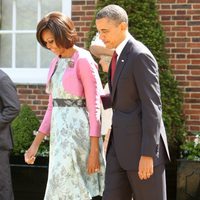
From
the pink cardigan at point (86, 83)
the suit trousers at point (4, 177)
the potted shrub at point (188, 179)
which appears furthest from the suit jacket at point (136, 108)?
the potted shrub at point (188, 179)

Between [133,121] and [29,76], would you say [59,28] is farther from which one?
[29,76]

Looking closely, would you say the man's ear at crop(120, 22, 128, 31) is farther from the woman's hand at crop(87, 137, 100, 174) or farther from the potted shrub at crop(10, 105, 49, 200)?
the potted shrub at crop(10, 105, 49, 200)

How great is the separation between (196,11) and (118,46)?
11.5 feet

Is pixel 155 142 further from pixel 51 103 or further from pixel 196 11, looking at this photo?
pixel 196 11

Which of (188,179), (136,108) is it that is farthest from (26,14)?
(136,108)

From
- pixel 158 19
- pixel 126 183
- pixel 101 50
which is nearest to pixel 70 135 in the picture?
pixel 126 183

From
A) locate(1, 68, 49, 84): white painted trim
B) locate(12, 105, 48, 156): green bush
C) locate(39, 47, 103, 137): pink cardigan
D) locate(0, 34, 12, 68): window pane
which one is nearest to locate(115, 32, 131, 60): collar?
locate(39, 47, 103, 137): pink cardigan

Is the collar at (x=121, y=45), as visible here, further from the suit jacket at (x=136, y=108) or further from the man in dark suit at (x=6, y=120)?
the man in dark suit at (x=6, y=120)

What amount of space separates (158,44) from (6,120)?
2.23 metres

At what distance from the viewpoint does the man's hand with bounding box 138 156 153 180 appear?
3363mm

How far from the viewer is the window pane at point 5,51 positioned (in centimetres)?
790

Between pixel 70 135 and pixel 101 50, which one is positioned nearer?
pixel 70 135

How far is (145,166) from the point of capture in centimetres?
337

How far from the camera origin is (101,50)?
4551 mm
